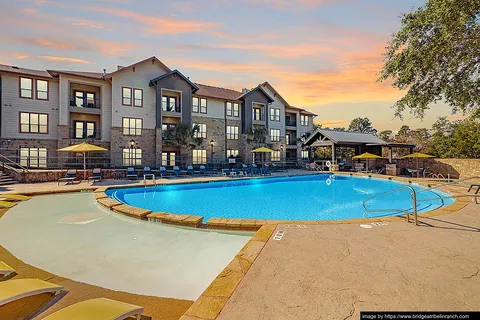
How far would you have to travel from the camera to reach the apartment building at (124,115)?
18.6 m

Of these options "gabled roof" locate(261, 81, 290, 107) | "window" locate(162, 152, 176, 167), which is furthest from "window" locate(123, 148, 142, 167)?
"gabled roof" locate(261, 81, 290, 107)

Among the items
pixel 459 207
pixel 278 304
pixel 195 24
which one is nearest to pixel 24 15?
pixel 195 24

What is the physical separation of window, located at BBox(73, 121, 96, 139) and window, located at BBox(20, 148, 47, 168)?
2.67 metres

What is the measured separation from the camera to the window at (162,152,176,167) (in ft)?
76.3

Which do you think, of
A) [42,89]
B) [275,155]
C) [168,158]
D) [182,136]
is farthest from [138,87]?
[275,155]

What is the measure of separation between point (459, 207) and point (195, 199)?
30.2 ft

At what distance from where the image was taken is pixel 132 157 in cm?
2138

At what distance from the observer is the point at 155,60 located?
2255 cm

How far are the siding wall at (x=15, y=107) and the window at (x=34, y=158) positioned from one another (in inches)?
40.7

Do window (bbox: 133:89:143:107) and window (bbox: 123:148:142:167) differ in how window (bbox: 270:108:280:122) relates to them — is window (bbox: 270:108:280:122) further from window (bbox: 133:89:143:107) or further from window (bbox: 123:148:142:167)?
window (bbox: 123:148:142:167)

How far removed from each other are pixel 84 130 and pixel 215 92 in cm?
1364

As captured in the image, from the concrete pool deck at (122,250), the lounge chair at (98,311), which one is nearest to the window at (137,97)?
the concrete pool deck at (122,250)

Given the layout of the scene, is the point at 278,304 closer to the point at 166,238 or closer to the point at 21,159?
the point at 166,238

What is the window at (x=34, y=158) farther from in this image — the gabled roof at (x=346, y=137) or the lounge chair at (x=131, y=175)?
the gabled roof at (x=346, y=137)
